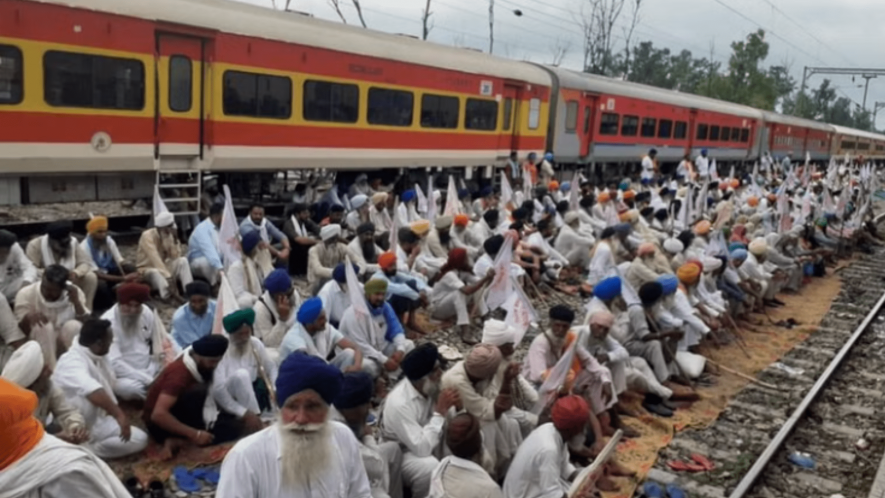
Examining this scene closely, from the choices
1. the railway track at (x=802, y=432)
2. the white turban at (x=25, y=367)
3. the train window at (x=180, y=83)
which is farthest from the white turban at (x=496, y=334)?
the train window at (x=180, y=83)

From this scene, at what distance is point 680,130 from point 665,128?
4.26 feet

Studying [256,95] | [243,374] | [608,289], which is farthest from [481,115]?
[243,374]

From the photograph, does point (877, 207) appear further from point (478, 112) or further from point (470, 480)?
point (470, 480)

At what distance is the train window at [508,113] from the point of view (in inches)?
636

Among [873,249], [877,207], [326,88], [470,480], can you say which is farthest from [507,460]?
[877,207]

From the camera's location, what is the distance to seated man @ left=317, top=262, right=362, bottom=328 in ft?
21.6

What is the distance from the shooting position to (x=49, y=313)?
551 cm

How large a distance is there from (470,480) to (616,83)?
1821 cm

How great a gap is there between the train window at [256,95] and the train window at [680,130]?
50.6ft

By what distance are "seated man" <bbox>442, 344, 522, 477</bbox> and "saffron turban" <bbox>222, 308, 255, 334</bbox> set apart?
143cm

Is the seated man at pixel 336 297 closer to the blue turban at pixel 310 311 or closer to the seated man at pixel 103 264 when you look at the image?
the blue turban at pixel 310 311

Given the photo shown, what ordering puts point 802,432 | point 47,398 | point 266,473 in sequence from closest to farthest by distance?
point 266,473, point 47,398, point 802,432

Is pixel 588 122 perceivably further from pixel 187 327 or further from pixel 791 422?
pixel 187 327

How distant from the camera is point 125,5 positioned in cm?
906
